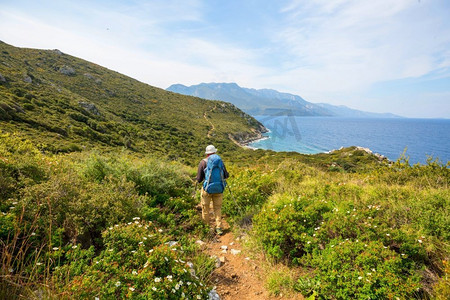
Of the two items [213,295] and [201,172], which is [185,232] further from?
[213,295]

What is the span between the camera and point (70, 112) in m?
36.7

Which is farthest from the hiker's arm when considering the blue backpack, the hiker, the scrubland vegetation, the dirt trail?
the dirt trail

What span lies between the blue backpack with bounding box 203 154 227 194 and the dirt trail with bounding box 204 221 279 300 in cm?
118

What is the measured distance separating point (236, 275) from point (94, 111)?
51.4 m

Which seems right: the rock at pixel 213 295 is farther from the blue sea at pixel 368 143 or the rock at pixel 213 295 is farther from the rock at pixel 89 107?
the rock at pixel 89 107

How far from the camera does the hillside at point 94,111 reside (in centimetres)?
2783

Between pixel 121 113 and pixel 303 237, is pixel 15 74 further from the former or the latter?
pixel 303 237

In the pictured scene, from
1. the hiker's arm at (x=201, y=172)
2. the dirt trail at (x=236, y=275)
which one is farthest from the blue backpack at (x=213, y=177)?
the dirt trail at (x=236, y=275)

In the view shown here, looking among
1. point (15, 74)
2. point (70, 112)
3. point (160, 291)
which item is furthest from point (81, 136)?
point (160, 291)

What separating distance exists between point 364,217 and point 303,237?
120 centimetres

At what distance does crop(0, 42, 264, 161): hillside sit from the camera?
91.3 feet

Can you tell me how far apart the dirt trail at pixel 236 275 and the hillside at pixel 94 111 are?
19.9 ft

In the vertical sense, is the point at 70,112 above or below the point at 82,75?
below

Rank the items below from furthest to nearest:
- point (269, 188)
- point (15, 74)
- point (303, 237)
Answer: point (15, 74)
point (269, 188)
point (303, 237)
